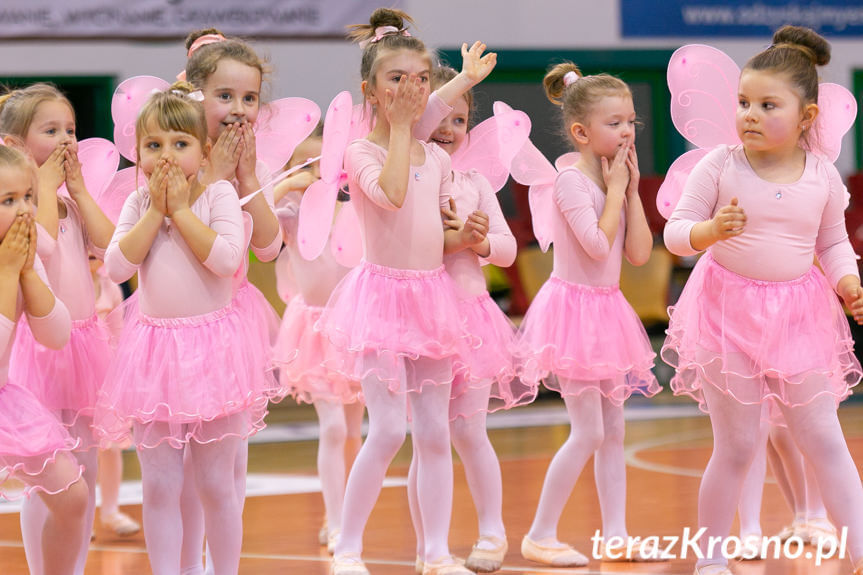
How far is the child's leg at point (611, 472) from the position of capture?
4.04m

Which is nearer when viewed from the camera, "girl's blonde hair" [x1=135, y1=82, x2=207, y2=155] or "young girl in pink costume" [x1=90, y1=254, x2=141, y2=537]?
"girl's blonde hair" [x1=135, y1=82, x2=207, y2=155]

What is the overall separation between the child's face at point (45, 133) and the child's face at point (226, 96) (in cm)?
39

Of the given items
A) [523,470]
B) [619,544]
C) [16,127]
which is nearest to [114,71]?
[523,470]

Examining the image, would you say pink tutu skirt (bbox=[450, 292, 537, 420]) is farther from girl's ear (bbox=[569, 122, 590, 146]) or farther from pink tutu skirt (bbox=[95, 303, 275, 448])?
pink tutu skirt (bbox=[95, 303, 275, 448])

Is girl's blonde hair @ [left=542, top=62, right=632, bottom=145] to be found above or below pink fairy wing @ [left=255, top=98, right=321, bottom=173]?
above

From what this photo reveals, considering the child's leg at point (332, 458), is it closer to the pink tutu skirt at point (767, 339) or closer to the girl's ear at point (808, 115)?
the pink tutu skirt at point (767, 339)

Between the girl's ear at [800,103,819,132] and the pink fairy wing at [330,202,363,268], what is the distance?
1424 mm

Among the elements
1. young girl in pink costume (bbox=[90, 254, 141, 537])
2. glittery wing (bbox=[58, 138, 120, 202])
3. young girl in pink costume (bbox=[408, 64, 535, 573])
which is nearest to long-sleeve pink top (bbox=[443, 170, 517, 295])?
young girl in pink costume (bbox=[408, 64, 535, 573])

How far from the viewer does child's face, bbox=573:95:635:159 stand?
4090mm

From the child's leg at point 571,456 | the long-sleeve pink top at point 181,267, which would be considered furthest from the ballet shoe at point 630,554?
the long-sleeve pink top at point 181,267

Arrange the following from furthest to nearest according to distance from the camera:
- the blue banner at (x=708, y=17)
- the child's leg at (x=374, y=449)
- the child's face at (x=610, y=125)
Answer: the blue banner at (x=708, y=17), the child's face at (x=610, y=125), the child's leg at (x=374, y=449)

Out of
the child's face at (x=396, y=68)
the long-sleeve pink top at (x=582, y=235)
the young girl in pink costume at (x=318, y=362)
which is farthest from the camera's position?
the young girl in pink costume at (x=318, y=362)

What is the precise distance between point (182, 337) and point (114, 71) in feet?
19.9

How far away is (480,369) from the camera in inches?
153
